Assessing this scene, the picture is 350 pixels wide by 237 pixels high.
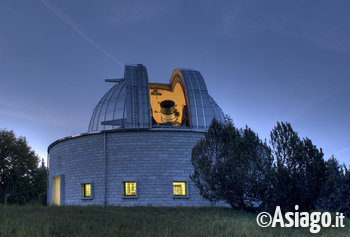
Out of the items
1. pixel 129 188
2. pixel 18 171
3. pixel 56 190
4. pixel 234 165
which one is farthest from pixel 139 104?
pixel 18 171

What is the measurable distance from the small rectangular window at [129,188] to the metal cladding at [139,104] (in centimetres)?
317

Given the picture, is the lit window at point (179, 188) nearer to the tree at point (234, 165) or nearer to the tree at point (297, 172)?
the tree at point (234, 165)

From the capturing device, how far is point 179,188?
1989 cm

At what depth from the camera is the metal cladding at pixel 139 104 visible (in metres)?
20.8

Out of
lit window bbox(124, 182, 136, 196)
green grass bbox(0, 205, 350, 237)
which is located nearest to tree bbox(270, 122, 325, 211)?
green grass bbox(0, 205, 350, 237)

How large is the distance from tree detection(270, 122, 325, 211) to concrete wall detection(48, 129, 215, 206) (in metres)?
6.27

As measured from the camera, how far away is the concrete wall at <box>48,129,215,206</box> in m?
19.5

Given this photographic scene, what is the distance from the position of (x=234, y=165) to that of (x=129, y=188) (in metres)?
7.02

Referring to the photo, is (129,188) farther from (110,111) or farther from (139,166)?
(110,111)

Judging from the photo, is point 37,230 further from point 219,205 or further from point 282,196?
point 219,205

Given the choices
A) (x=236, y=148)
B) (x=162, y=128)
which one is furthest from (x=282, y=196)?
(x=162, y=128)

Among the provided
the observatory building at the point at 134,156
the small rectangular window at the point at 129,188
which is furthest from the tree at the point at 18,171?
the small rectangular window at the point at 129,188

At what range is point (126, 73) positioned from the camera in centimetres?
2286

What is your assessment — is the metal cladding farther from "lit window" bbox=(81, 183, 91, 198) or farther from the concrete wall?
"lit window" bbox=(81, 183, 91, 198)
